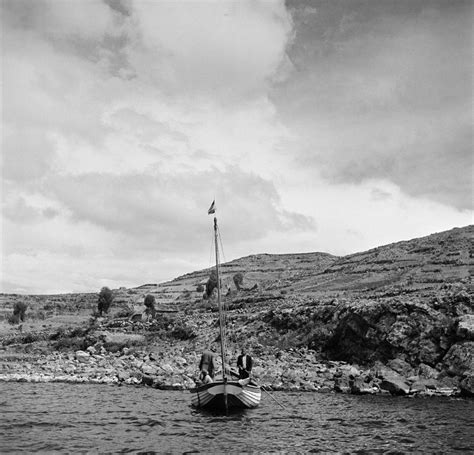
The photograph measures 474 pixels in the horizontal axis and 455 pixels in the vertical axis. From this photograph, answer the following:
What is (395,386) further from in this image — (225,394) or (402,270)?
(402,270)

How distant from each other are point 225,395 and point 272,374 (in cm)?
1367

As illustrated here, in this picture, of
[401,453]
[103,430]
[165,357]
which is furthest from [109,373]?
[401,453]

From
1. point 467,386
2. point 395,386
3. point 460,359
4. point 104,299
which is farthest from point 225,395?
point 104,299

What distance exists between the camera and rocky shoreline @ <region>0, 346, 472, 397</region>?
121ft

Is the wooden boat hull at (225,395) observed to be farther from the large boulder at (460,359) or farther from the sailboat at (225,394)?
the large boulder at (460,359)

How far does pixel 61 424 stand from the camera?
25.4 m

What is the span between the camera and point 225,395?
28.8 m

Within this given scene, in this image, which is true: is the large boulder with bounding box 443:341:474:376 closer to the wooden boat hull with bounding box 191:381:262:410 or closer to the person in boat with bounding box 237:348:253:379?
the person in boat with bounding box 237:348:253:379

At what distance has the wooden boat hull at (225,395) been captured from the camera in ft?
94.8

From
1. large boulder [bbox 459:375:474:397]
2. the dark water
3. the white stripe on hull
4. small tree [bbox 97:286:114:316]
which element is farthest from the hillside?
small tree [bbox 97:286:114:316]

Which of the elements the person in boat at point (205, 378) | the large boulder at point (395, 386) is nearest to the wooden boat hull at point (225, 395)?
the person in boat at point (205, 378)

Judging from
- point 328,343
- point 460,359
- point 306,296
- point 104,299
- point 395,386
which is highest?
point 104,299

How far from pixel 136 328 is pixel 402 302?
1932 inches

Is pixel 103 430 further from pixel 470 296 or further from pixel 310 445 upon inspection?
pixel 470 296
